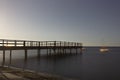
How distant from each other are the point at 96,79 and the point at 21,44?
538 inches

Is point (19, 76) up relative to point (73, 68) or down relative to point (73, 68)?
up

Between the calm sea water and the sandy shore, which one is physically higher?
the sandy shore

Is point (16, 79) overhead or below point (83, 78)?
overhead

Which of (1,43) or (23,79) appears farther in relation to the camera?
(1,43)

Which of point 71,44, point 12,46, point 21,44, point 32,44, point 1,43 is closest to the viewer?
point 1,43

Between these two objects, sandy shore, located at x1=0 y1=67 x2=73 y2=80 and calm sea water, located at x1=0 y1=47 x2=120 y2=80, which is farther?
calm sea water, located at x1=0 y1=47 x2=120 y2=80

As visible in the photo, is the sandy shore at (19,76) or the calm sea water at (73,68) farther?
the calm sea water at (73,68)

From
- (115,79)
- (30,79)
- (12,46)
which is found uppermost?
(12,46)

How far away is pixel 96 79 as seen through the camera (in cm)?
2655

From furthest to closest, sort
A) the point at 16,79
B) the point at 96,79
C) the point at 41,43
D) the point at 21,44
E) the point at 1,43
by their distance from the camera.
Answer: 1. the point at 41,43
2. the point at 21,44
3. the point at 1,43
4. the point at 96,79
5. the point at 16,79

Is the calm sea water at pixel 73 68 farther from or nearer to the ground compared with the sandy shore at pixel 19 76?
nearer to the ground

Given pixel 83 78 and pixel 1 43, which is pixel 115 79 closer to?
pixel 83 78

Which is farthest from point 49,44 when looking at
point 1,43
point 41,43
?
point 1,43

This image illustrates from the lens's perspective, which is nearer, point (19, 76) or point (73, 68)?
point (19, 76)
